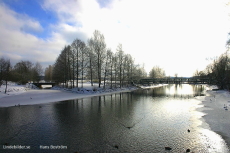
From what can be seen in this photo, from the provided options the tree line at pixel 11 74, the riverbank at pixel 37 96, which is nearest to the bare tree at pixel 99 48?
the riverbank at pixel 37 96

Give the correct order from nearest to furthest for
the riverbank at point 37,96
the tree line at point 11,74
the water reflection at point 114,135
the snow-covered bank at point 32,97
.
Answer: the water reflection at point 114,135 < the snow-covered bank at point 32,97 < the riverbank at point 37,96 < the tree line at point 11,74

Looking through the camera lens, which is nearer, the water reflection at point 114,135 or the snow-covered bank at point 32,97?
the water reflection at point 114,135

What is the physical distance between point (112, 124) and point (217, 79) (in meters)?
52.5

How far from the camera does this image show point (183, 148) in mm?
9180

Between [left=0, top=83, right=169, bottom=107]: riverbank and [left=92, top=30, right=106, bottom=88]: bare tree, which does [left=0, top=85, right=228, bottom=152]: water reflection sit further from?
[left=92, top=30, right=106, bottom=88]: bare tree

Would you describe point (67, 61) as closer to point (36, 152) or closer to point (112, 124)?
point (112, 124)

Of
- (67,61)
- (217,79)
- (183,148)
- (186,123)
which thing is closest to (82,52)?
(67,61)

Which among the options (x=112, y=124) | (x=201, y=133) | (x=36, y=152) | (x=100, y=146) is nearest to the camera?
(x=36, y=152)

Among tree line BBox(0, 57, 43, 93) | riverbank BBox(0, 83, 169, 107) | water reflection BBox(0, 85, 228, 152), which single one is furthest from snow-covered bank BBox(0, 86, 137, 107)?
water reflection BBox(0, 85, 228, 152)

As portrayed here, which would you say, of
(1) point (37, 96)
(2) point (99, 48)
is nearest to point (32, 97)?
(1) point (37, 96)

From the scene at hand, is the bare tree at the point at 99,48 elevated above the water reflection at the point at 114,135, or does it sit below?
above

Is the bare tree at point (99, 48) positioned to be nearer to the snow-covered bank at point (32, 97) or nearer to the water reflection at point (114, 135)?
the snow-covered bank at point (32, 97)

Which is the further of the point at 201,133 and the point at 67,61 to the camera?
the point at 67,61

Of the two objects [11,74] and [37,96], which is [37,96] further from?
[11,74]
